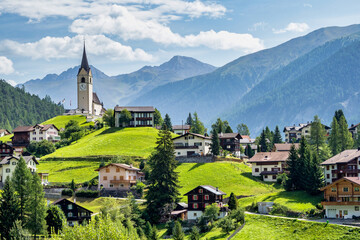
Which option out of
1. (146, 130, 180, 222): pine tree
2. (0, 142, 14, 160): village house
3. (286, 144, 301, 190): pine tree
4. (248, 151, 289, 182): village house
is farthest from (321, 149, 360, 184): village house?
(0, 142, 14, 160): village house

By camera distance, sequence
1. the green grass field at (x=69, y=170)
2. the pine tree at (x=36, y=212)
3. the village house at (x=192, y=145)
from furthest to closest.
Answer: the village house at (x=192, y=145) → the green grass field at (x=69, y=170) → the pine tree at (x=36, y=212)

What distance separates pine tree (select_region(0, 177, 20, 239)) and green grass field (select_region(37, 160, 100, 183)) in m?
26.6

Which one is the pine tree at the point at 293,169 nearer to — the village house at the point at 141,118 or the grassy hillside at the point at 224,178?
the grassy hillside at the point at 224,178

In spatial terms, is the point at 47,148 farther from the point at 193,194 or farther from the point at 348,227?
the point at 348,227

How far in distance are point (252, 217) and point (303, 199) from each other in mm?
12248

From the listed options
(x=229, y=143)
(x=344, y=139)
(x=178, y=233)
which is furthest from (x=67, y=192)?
(x=344, y=139)

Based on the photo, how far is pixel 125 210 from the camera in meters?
96.6

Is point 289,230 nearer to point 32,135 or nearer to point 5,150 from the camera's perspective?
point 5,150

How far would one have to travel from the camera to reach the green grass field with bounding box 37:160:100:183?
123m

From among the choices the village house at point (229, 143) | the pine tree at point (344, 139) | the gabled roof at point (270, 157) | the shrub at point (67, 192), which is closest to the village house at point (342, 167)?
the gabled roof at point (270, 157)

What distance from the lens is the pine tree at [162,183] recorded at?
10062 cm

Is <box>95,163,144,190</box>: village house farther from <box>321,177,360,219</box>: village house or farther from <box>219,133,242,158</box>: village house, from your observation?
<box>321,177,360,219</box>: village house

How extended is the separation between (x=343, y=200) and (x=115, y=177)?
153 ft

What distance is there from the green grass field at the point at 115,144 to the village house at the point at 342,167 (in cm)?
4361
